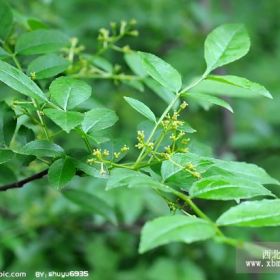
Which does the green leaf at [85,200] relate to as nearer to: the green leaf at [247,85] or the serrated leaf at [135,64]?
the serrated leaf at [135,64]

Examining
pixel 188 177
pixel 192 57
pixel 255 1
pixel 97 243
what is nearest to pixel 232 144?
pixel 192 57

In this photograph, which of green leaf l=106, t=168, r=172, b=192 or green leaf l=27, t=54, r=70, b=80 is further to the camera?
green leaf l=27, t=54, r=70, b=80

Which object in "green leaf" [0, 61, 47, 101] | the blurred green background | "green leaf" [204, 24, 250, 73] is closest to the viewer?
"green leaf" [0, 61, 47, 101]

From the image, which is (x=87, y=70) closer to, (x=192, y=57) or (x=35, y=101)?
(x=35, y=101)

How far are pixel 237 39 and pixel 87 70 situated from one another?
32 centimetres

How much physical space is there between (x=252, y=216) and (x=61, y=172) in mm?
244

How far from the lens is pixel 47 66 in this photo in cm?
78

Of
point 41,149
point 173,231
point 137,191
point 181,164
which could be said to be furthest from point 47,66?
point 137,191

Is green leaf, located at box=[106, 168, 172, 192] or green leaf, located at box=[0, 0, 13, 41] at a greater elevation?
green leaf, located at box=[0, 0, 13, 41]

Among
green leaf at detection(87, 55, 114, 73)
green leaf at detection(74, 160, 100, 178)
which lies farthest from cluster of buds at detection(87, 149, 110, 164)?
green leaf at detection(87, 55, 114, 73)

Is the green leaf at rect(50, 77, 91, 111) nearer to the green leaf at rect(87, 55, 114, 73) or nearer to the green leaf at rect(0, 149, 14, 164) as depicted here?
the green leaf at rect(0, 149, 14, 164)

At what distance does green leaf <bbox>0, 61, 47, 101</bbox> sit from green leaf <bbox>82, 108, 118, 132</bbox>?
7cm

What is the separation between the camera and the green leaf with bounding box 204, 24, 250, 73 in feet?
2.51

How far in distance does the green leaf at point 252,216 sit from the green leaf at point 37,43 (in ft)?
1.47
